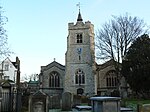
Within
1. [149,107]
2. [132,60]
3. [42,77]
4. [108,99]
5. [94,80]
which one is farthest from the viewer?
[42,77]

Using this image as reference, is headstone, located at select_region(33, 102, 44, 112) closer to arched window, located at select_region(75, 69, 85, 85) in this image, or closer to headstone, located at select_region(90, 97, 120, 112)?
headstone, located at select_region(90, 97, 120, 112)

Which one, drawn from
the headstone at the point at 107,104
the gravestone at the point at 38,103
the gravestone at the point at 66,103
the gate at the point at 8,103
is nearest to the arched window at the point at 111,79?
the gravestone at the point at 66,103

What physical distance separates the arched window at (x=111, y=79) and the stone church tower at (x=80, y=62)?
441cm

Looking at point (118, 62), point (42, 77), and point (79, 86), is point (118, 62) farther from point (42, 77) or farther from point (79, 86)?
point (42, 77)

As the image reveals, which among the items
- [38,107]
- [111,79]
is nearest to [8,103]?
[38,107]

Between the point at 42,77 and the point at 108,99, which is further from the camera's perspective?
the point at 42,77

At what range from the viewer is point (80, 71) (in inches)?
2035

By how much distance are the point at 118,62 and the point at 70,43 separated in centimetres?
1481

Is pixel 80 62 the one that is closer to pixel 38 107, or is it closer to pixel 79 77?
pixel 79 77

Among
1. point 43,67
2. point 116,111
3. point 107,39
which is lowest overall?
point 116,111

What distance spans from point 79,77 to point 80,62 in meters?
3.06

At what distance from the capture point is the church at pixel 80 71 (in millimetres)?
51000

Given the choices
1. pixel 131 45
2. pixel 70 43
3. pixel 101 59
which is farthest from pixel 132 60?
pixel 70 43

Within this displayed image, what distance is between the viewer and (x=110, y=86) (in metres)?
53.4
